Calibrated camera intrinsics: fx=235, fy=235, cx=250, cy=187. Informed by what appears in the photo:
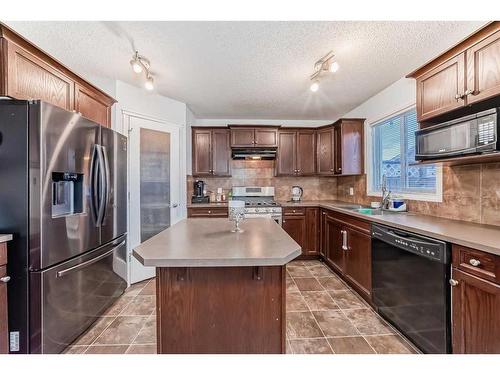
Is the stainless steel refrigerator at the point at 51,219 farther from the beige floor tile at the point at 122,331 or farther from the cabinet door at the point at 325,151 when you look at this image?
the cabinet door at the point at 325,151

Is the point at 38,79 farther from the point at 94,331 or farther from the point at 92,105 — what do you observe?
the point at 94,331

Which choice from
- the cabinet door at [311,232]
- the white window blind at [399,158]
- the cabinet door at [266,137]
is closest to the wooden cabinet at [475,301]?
the white window blind at [399,158]

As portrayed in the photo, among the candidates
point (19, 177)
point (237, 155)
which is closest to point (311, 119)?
point (237, 155)

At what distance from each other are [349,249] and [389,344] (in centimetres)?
110

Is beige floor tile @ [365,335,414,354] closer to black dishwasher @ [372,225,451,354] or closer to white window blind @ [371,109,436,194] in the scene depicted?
black dishwasher @ [372,225,451,354]

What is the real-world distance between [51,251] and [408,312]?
103 inches

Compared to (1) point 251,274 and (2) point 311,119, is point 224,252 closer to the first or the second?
(1) point 251,274

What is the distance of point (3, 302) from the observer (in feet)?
4.65

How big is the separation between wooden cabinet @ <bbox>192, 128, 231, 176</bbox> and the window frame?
2.23m

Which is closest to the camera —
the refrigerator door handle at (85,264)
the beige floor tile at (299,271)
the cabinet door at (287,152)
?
the refrigerator door handle at (85,264)

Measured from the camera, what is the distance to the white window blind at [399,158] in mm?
2580

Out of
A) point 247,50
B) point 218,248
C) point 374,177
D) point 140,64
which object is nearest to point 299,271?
point 374,177

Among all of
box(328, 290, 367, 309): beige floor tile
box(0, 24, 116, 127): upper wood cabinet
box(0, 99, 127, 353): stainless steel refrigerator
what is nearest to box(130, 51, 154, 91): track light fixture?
box(0, 24, 116, 127): upper wood cabinet

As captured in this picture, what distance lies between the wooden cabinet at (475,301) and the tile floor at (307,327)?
508mm
